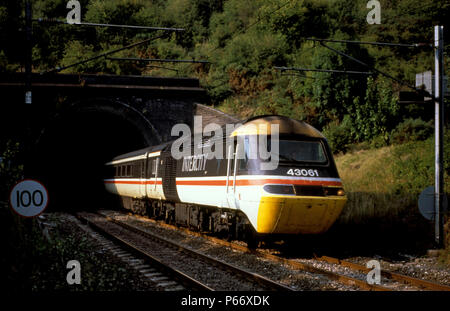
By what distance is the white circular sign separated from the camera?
27.1 ft

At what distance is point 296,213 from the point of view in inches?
415

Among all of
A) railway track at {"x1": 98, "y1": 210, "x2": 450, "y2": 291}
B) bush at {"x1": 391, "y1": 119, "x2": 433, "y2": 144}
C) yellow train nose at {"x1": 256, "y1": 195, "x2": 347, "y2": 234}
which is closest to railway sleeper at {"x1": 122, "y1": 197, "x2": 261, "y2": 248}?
railway track at {"x1": 98, "y1": 210, "x2": 450, "y2": 291}

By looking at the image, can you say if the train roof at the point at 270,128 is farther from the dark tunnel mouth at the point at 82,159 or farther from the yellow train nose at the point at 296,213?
the dark tunnel mouth at the point at 82,159

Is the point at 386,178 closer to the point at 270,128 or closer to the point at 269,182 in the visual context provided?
the point at 270,128

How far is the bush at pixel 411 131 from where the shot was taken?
24719 mm

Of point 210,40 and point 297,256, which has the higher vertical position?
point 210,40

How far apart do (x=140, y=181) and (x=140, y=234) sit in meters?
5.71

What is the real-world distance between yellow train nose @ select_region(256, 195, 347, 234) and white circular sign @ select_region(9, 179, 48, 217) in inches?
175

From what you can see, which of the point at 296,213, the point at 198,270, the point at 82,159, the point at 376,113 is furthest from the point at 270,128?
the point at 82,159

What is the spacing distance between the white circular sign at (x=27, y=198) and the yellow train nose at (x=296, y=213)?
444 centimetres

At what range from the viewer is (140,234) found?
16.9 metres

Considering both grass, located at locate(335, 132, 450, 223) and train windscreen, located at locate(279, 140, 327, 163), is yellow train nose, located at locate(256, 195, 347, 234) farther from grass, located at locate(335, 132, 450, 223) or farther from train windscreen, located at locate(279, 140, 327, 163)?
grass, located at locate(335, 132, 450, 223)

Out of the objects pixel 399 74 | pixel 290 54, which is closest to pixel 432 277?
pixel 399 74
